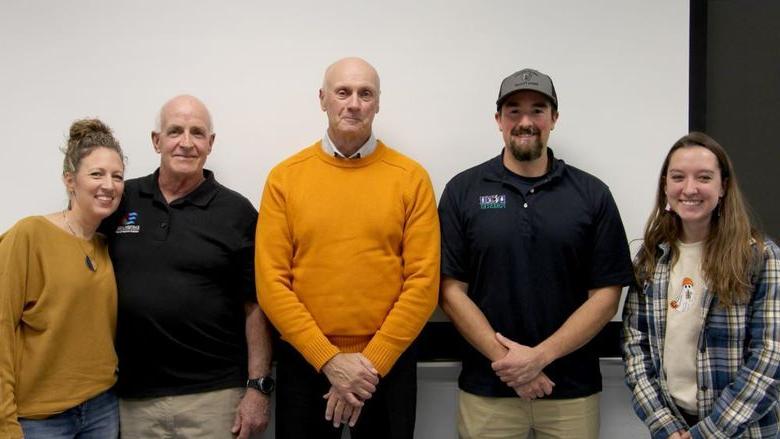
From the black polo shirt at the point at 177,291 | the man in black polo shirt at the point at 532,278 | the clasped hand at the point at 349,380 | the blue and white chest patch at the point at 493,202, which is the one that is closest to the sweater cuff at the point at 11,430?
the black polo shirt at the point at 177,291

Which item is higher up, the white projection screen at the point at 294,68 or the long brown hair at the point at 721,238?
the white projection screen at the point at 294,68

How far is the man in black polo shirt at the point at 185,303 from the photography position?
1.74m

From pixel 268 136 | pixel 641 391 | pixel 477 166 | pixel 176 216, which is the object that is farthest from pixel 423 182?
pixel 641 391

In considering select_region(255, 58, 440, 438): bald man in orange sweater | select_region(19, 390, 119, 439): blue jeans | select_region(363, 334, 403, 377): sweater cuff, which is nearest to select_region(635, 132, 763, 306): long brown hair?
select_region(255, 58, 440, 438): bald man in orange sweater

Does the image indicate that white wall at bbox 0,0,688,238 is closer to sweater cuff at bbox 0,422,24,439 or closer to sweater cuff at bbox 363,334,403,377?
→ sweater cuff at bbox 363,334,403,377

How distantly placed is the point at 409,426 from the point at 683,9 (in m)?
1.87

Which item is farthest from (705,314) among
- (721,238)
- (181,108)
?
(181,108)

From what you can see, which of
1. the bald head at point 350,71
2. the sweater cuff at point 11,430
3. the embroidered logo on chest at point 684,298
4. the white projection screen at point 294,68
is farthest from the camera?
the white projection screen at point 294,68

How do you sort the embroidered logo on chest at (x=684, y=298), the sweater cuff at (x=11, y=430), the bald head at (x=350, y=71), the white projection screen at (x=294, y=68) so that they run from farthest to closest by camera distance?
the white projection screen at (x=294, y=68)
the bald head at (x=350, y=71)
the embroidered logo on chest at (x=684, y=298)
the sweater cuff at (x=11, y=430)

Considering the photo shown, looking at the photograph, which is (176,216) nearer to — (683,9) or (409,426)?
(409,426)

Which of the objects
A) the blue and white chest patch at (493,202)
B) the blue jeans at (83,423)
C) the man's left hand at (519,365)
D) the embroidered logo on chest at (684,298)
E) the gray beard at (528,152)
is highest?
the gray beard at (528,152)

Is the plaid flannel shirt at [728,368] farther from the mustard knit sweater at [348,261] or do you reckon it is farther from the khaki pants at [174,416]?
the khaki pants at [174,416]

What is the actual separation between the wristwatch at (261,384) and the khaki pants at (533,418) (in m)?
0.69

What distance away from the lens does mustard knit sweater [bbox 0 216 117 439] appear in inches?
59.6
